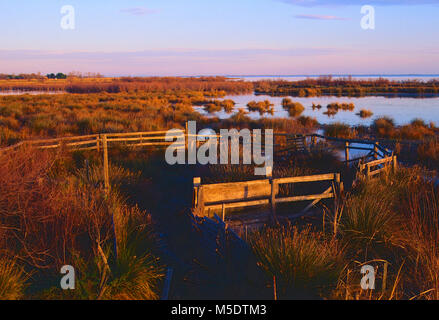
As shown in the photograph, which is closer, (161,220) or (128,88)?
(161,220)

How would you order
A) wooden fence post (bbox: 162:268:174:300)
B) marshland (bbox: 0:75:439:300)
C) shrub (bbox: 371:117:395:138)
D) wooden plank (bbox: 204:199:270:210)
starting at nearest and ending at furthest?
marshland (bbox: 0:75:439:300)
wooden fence post (bbox: 162:268:174:300)
wooden plank (bbox: 204:199:270:210)
shrub (bbox: 371:117:395:138)

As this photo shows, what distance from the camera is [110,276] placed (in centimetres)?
556

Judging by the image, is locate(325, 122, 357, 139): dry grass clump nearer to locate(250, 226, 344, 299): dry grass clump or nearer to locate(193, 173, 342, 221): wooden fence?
locate(193, 173, 342, 221): wooden fence

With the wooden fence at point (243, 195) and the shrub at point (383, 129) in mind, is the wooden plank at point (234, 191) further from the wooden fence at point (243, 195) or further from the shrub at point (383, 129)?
the shrub at point (383, 129)

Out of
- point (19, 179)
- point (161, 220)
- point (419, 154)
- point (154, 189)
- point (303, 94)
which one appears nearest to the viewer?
point (19, 179)

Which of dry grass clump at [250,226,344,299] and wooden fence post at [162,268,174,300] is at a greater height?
dry grass clump at [250,226,344,299]

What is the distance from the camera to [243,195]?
909cm

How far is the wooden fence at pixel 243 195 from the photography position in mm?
8289

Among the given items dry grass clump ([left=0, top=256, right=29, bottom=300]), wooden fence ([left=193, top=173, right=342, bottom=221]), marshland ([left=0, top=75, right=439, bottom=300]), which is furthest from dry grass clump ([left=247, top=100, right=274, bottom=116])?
dry grass clump ([left=0, top=256, right=29, bottom=300])

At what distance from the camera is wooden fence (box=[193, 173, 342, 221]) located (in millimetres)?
8289

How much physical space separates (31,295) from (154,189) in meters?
7.11
